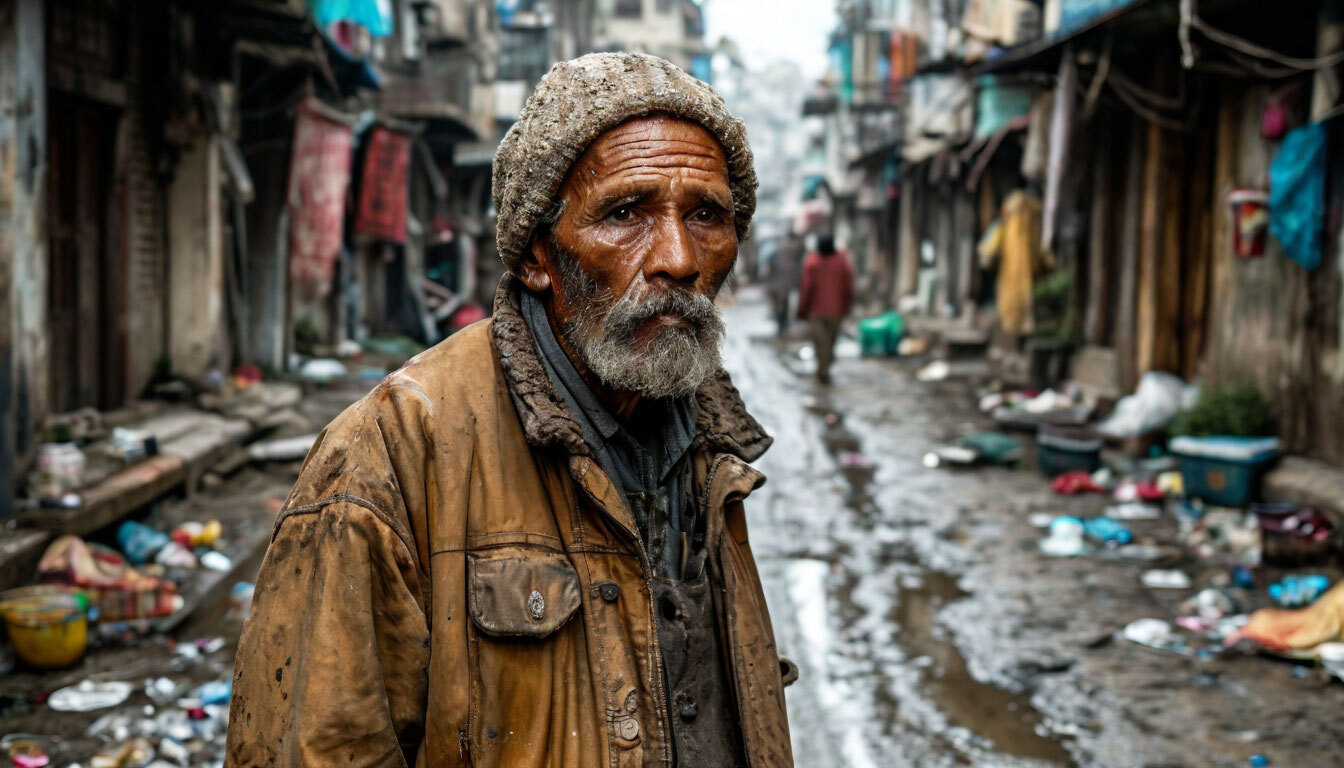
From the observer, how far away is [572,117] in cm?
195

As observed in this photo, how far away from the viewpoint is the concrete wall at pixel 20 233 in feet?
22.5

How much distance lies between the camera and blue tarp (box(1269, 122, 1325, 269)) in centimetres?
892

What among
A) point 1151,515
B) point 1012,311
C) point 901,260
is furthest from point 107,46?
point 901,260

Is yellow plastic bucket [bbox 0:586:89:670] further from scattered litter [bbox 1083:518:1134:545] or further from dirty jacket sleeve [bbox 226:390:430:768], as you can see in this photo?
scattered litter [bbox 1083:518:1134:545]

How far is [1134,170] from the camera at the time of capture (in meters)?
13.1

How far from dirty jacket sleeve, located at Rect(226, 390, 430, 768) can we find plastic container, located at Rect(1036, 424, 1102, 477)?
9.64 meters

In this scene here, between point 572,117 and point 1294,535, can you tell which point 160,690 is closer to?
point 572,117

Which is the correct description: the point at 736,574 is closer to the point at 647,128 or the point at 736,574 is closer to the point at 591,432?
the point at 591,432

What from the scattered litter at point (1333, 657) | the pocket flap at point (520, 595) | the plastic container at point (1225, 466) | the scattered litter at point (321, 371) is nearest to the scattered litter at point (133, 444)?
the scattered litter at point (321, 371)

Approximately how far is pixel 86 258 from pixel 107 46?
5.61 ft

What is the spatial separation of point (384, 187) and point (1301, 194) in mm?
12734

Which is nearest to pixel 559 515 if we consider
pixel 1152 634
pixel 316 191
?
pixel 1152 634

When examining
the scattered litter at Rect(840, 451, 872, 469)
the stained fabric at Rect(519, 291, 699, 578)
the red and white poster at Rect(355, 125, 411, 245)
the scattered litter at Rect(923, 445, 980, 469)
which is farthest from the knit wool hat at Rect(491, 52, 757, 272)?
the red and white poster at Rect(355, 125, 411, 245)

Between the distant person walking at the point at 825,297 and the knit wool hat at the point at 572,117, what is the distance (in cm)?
1481
